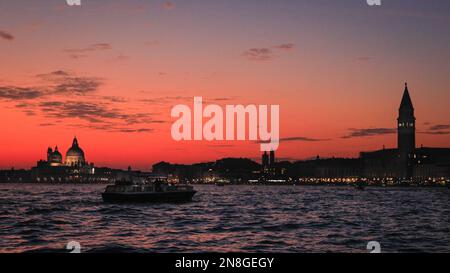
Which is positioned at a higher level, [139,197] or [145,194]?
[145,194]

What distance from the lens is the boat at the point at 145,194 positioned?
214ft

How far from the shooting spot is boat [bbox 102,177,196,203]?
214 feet

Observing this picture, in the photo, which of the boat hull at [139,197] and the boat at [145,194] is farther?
the boat at [145,194]

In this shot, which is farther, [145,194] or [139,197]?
[139,197]

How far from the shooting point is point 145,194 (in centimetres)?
6462

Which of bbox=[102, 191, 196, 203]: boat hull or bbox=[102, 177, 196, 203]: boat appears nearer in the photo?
bbox=[102, 191, 196, 203]: boat hull

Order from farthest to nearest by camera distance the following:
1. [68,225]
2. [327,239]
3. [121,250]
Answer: [68,225] → [327,239] → [121,250]

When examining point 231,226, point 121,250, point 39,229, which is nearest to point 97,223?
point 39,229

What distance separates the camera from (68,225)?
36875 millimetres

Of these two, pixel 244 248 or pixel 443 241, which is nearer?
pixel 244 248
